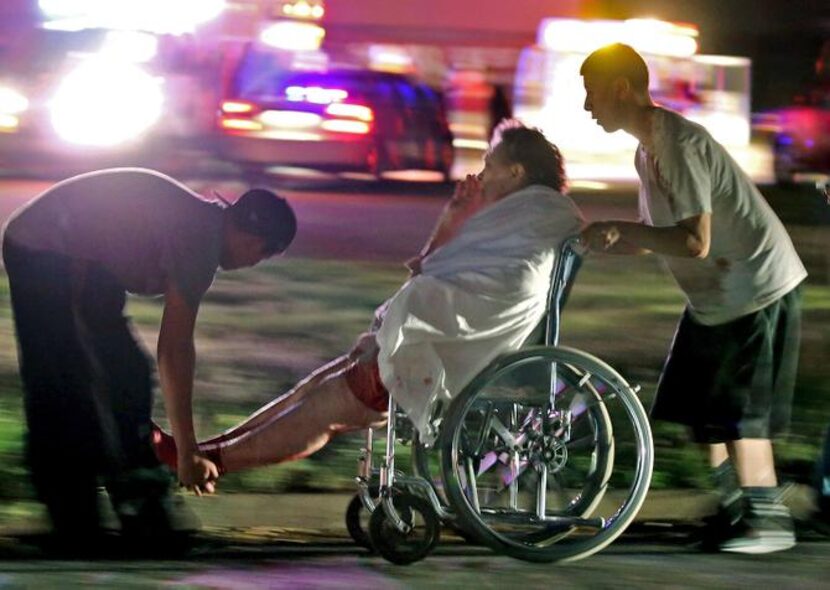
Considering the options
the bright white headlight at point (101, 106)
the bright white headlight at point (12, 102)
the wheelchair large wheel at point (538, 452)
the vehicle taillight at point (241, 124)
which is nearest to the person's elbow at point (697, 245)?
the wheelchair large wheel at point (538, 452)

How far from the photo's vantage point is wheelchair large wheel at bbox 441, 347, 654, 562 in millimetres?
4602

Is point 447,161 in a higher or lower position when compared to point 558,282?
lower

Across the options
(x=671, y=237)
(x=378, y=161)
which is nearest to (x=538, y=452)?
(x=671, y=237)

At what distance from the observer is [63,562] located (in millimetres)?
4688

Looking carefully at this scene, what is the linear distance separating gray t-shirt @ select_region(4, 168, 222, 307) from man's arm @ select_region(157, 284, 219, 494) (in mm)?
61

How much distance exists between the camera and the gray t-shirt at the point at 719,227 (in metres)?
4.77

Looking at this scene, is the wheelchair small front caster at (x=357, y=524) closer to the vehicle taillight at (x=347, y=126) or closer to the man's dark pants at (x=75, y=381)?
the man's dark pants at (x=75, y=381)

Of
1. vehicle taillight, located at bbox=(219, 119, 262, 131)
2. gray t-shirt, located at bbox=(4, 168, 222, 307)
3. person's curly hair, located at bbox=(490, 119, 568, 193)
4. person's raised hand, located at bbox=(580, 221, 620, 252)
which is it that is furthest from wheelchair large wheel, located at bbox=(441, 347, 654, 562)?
vehicle taillight, located at bbox=(219, 119, 262, 131)

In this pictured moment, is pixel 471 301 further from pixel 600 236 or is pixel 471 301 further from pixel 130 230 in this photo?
pixel 130 230

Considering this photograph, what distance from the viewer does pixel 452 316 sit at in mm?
4605

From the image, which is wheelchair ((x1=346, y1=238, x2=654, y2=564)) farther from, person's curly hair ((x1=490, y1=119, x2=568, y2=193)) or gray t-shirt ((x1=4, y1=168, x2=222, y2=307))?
gray t-shirt ((x1=4, y1=168, x2=222, y2=307))

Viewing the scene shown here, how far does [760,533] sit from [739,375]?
1.63 feet

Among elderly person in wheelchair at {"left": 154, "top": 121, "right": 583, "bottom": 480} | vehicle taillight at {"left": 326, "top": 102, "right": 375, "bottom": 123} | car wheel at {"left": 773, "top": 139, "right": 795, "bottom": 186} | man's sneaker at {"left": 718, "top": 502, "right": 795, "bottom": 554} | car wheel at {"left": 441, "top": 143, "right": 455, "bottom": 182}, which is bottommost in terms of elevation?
car wheel at {"left": 773, "top": 139, "right": 795, "bottom": 186}

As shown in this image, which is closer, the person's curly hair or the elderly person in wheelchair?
the elderly person in wheelchair
